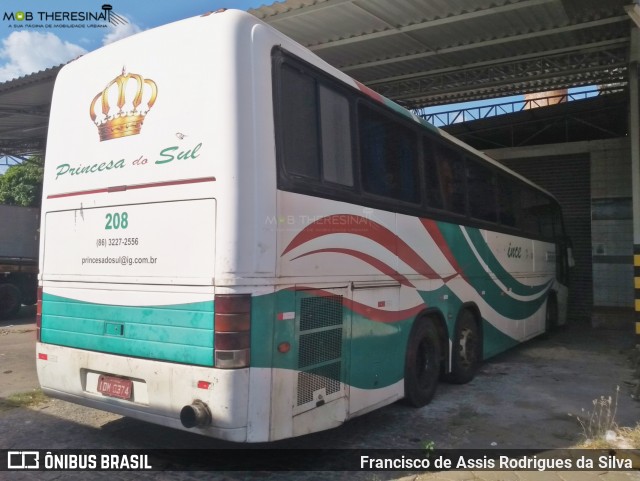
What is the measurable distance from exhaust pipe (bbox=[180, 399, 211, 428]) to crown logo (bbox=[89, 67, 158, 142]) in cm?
217

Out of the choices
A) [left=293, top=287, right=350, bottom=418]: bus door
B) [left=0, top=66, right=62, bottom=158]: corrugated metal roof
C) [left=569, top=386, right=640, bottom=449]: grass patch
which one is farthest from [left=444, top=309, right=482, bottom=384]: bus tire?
[left=0, top=66, right=62, bottom=158]: corrugated metal roof

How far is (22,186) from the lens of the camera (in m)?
29.5

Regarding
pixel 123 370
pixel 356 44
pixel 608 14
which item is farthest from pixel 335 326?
pixel 608 14

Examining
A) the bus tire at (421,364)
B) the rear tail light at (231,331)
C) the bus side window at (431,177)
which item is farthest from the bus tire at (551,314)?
the rear tail light at (231,331)

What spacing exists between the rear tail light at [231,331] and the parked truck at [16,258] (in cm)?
1229

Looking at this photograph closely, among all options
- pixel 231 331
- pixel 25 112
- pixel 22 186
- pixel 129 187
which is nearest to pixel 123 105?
pixel 129 187

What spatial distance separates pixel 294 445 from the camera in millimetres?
4719

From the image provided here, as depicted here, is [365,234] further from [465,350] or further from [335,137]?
[465,350]

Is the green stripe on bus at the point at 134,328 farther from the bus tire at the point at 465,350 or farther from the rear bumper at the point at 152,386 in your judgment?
the bus tire at the point at 465,350

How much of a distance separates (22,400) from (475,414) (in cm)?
510

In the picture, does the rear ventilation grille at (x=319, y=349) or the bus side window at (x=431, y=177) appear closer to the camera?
the rear ventilation grille at (x=319, y=349)

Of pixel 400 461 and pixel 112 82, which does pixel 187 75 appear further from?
pixel 400 461

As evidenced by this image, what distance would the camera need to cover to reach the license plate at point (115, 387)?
4.00 m

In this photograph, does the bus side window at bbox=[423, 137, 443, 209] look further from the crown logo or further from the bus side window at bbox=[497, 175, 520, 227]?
the crown logo
